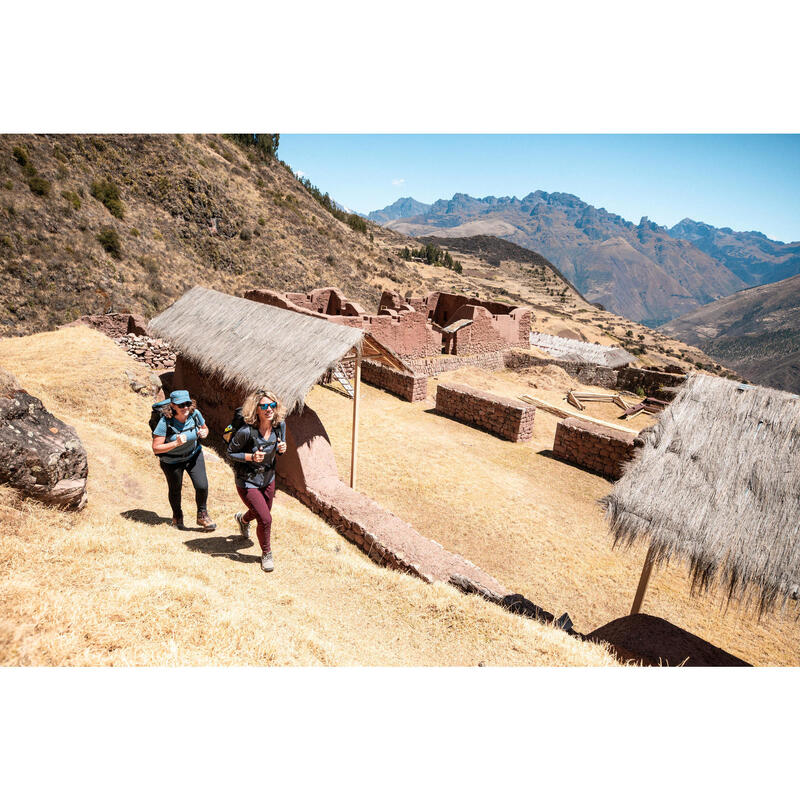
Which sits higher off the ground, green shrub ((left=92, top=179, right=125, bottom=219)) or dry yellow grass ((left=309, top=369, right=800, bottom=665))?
green shrub ((left=92, top=179, right=125, bottom=219))

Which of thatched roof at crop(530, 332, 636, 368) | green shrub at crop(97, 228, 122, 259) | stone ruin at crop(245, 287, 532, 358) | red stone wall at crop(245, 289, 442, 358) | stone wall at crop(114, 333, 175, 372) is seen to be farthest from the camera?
thatched roof at crop(530, 332, 636, 368)

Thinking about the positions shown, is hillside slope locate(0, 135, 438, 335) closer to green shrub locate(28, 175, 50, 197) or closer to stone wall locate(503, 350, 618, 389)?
green shrub locate(28, 175, 50, 197)

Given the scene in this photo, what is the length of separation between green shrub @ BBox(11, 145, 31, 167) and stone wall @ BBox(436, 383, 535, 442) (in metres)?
23.9

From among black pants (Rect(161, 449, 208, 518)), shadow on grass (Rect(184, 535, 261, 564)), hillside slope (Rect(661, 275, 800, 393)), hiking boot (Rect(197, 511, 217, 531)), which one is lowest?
hillside slope (Rect(661, 275, 800, 393))

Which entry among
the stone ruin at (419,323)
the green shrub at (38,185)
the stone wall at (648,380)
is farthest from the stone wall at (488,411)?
the green shrub at (38,185)

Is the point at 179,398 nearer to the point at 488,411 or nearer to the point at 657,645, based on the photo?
the point at 657,645

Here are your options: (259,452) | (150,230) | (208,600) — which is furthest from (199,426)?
(150,230)

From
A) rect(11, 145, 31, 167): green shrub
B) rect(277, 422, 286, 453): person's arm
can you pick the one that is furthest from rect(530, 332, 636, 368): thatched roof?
rect(11, 145, 31, 167): green shrub

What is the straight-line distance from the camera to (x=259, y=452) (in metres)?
4.79

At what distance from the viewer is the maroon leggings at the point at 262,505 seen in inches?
192

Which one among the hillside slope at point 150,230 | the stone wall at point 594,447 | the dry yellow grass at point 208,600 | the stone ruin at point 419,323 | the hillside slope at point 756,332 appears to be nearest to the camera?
the dry yellow grass at point 208,600

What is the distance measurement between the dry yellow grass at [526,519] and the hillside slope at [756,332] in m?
83.1

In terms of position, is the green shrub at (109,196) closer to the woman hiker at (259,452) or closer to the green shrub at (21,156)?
the green shrub at (21,156)

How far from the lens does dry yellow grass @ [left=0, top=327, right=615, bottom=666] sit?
3029 mm
